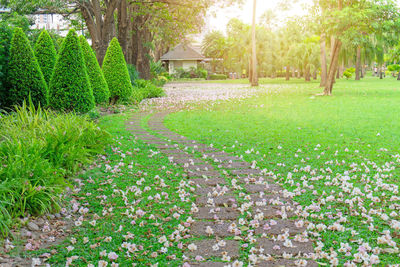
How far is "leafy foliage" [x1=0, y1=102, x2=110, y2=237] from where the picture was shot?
3812 millimetres

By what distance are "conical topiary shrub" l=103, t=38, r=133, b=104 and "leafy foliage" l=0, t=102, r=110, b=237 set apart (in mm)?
7663

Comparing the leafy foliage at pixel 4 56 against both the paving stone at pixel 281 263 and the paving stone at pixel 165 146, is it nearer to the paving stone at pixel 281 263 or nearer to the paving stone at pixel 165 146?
the paving stone at pixel 165 146

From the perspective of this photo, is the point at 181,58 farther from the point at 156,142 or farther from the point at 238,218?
the point at 238,218

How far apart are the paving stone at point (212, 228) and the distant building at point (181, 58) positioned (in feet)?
166

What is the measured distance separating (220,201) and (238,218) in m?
0.52

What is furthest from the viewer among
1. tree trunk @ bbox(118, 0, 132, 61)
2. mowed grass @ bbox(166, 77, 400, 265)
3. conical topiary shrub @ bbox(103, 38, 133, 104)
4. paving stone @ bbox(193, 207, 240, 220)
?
tree trunk @ bbox(118, 0, 132, 61)

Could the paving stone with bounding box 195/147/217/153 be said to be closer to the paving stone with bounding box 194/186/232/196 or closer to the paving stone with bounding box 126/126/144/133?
the paving stone with bounding box 194/186/232/196

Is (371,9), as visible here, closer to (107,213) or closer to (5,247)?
(107,213)

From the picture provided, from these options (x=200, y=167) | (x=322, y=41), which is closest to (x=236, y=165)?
(x=200, y=167)

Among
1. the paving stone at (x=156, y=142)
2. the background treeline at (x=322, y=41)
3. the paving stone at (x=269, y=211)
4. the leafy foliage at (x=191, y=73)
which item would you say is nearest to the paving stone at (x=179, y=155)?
the paving stone at (x=156, y=142)

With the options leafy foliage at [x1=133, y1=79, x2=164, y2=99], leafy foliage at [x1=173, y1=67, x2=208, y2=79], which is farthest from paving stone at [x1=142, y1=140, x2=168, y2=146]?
leafy foliage at [x1=173, y1=67, x2=208, y2=79]

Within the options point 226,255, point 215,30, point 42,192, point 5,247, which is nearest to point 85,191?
point 42,192

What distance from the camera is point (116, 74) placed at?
14.2m

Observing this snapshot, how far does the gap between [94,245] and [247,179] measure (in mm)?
2517
